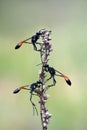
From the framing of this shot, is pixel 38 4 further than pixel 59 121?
Yes

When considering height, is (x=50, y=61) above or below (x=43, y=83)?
above

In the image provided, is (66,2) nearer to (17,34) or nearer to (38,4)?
(38,4)

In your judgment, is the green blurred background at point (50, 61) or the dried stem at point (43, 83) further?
the green blurred background at point (50, 61)

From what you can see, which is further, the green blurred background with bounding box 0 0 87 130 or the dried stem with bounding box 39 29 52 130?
the green blurred background with bounding box 0 0 87 130

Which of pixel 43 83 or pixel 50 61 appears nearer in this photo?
pixel 43 83

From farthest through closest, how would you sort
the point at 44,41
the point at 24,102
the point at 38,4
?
the point at 38,4 → the point at 24,102 → the point at 44,41

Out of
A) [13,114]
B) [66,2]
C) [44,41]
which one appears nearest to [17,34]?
[66,2]

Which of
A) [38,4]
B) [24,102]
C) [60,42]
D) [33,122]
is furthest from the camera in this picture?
[38,4]
